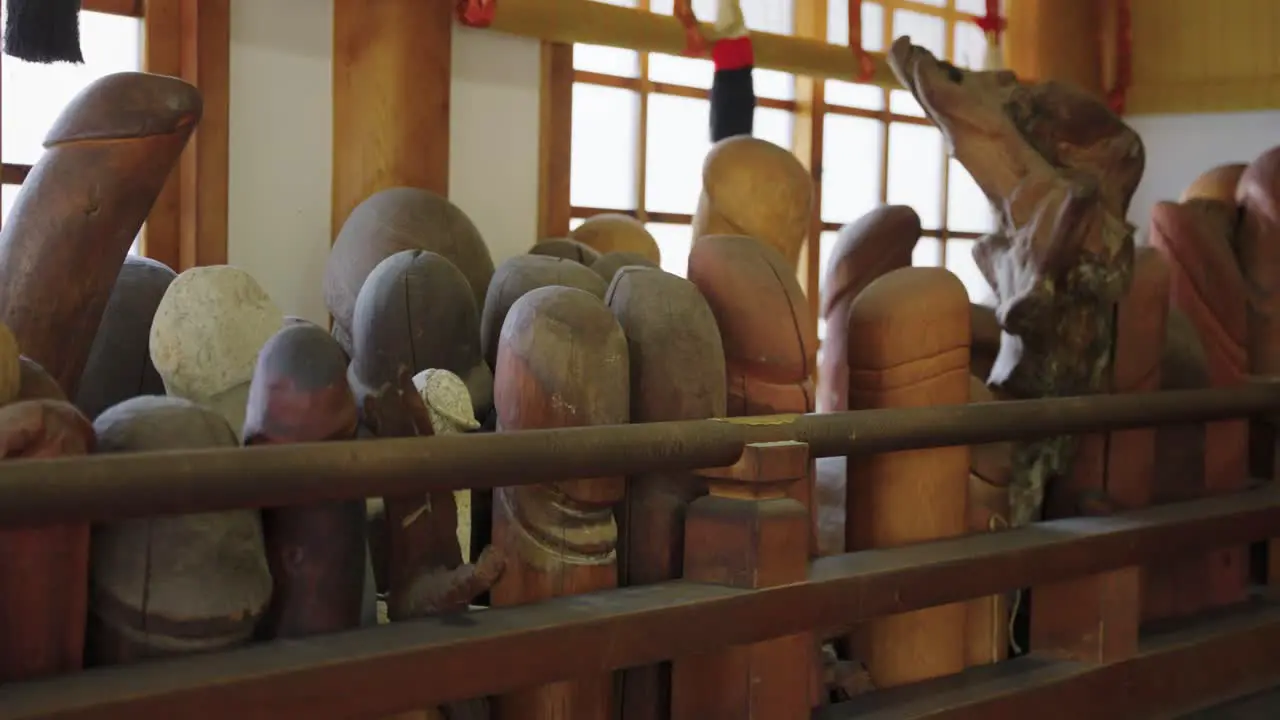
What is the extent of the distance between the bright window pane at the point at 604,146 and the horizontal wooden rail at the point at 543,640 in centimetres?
168

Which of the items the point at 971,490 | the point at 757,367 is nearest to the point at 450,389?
the point at 757,367

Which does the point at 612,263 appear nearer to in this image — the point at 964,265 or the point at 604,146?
the point at 604,146

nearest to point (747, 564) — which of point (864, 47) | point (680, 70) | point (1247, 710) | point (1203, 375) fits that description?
point (1247, 710)

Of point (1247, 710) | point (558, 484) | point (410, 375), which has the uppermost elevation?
point (410, 375)

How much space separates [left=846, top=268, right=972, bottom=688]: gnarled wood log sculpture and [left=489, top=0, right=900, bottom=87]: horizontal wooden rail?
133 cm

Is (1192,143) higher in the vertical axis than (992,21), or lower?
lower

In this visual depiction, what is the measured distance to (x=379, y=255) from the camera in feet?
6.32

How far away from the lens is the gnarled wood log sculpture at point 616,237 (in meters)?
2.25

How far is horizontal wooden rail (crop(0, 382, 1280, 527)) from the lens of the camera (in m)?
0.94

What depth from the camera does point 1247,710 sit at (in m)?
1.93

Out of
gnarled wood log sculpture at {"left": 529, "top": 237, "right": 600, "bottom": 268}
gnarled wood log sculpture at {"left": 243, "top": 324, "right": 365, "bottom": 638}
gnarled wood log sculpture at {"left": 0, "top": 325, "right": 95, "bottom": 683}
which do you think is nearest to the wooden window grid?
gnarled wood log sculpture at {"left": 529, "top": 237, "right": 600, "bottom": 268}

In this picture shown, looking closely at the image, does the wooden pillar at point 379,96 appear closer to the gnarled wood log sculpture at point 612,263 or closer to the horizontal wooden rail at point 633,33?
the horizontal wooden rail at point 633,33

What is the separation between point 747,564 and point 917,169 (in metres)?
3.05

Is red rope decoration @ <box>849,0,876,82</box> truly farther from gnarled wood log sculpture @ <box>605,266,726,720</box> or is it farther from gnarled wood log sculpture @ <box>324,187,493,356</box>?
gnarled wood log sculpture @ <box>605,266,726,720</box>
